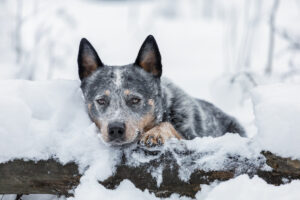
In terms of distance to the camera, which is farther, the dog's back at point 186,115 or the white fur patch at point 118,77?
the dog's back at point 186,115

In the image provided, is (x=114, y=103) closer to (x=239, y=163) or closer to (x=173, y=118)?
(x=173, y=118)

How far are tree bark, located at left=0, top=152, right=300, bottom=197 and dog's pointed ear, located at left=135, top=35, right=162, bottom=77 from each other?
154 cm

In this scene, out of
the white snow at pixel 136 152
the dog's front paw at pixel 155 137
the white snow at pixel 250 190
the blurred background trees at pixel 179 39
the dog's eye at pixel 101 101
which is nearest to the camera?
the white snow at pixel 250 190

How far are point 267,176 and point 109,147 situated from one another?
1.11 meters

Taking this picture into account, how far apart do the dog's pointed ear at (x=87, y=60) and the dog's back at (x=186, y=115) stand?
31.2 inches

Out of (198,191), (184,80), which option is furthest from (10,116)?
(184,80)

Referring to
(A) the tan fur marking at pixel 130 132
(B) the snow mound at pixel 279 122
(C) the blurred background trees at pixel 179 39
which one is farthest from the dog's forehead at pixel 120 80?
(C) the blurred background trees at pixel 179 39

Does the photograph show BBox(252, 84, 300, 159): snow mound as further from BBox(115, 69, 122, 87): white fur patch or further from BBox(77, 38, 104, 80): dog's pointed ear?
BBox(77, 38, 104, 80): dog's pointed ear

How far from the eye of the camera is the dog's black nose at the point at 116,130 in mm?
3041

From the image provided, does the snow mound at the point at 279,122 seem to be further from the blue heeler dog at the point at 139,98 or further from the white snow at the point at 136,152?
the blue heeler dog at the point at 139,98

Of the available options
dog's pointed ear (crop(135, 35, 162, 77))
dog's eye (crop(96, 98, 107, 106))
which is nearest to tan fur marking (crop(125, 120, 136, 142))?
dog's eye (crop(96, 98, 107, 106))

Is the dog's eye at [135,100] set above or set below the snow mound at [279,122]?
below

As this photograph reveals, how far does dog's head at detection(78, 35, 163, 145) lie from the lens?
347cm

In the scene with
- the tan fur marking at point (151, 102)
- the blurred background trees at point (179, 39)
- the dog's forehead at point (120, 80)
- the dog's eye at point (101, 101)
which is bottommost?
the blurred background trees at point (179, 39)
